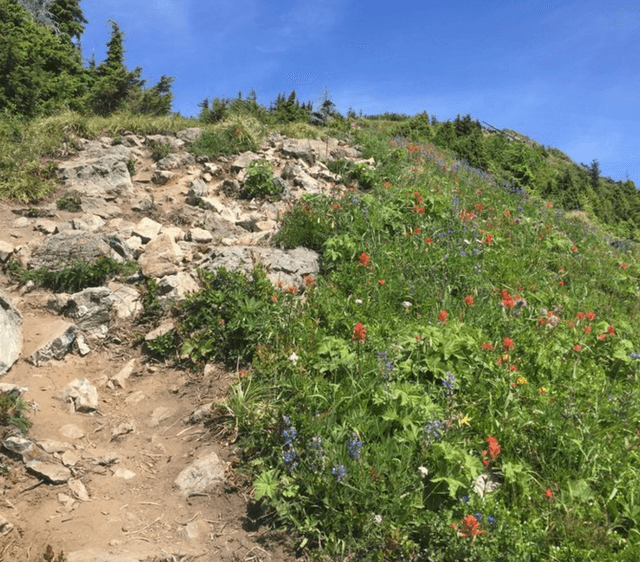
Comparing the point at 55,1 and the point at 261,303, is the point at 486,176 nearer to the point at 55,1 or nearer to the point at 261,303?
the point at 261,303

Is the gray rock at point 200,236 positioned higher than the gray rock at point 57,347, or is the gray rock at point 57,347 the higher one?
the gray rock at point 200,236

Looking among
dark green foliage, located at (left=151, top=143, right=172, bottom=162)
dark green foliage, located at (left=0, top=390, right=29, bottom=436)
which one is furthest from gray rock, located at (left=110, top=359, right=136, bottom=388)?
dark green foliage, located at (left=151, top=143, right=172, bottom=162)

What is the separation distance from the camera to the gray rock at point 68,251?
6.89 meters

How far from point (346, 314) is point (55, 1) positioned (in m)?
35.3

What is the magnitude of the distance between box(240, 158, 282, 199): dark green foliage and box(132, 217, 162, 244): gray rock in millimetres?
2238

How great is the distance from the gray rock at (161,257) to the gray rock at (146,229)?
1.12ft

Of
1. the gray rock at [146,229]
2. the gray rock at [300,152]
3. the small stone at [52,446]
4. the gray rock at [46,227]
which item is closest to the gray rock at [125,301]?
A: the gray rock at [146,229]

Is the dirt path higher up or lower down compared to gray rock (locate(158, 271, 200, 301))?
lower down

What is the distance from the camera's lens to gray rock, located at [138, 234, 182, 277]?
7043 millimetres

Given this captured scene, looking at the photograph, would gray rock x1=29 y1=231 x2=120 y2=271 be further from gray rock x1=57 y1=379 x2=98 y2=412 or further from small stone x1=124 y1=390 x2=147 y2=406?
small stone x1=124 y1=390 x2=147 y2=406

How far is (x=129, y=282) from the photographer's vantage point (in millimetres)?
7012

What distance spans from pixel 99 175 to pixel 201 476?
7701 mm

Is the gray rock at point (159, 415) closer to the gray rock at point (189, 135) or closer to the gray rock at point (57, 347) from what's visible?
the gray rock at point (57, 347)

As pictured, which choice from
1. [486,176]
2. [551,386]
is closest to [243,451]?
[551,386]
